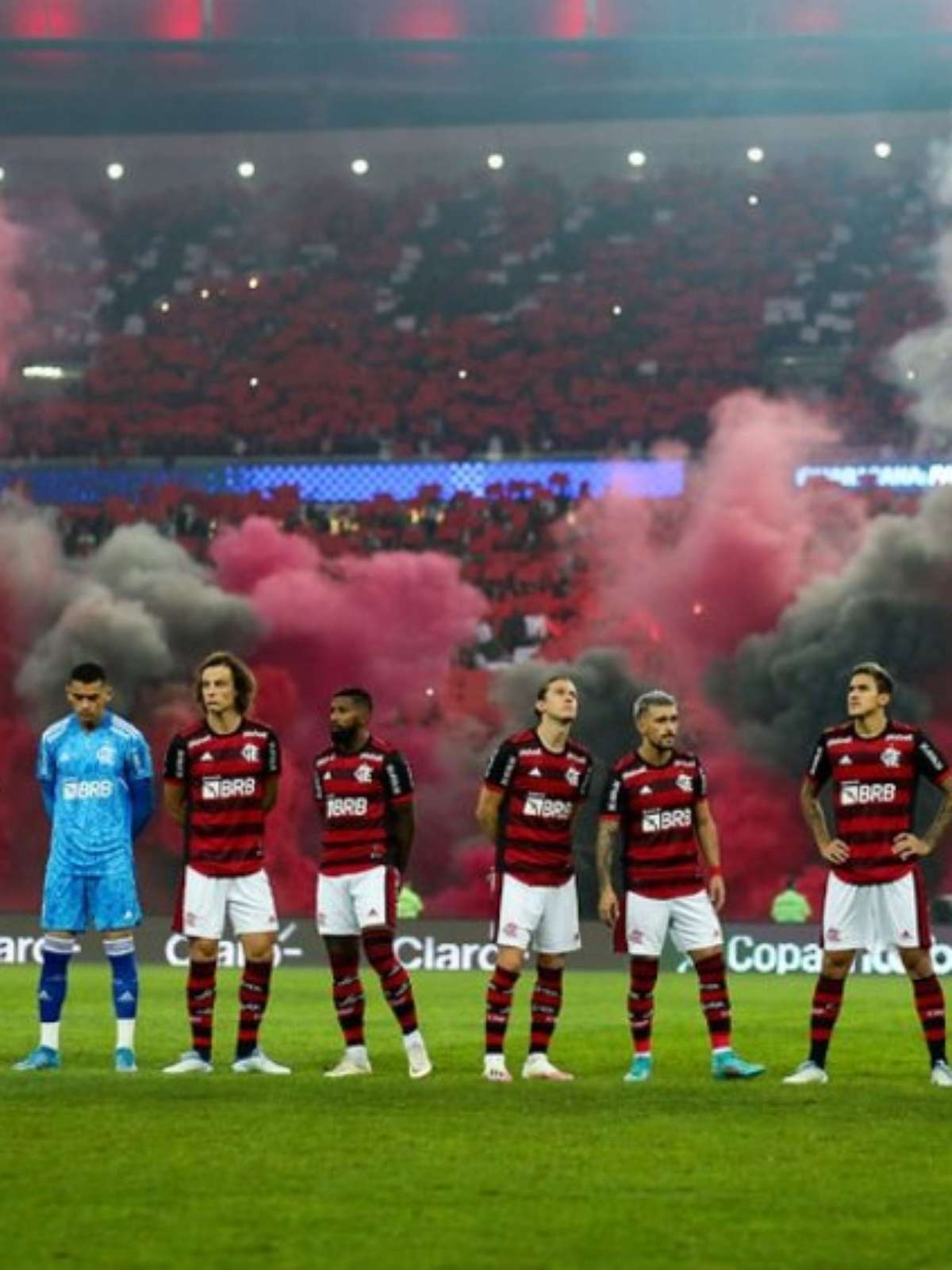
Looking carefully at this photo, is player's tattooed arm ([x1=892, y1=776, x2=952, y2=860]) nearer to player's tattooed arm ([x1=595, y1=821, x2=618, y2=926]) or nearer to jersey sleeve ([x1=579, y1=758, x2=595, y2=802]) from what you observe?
player's tattooed arm ([x1=595, y1=821, x2=618, y2=926])

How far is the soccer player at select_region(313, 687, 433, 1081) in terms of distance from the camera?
12.0 metres

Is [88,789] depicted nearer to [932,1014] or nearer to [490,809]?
[490,809]

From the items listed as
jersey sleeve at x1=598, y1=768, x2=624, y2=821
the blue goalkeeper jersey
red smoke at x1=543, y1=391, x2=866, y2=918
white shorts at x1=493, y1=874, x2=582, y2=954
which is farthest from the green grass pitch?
red smoke at x1=543, y1=391, x2=866, y2=918

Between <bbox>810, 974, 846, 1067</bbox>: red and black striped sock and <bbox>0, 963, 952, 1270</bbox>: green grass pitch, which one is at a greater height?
<bbox>810, 974, 846, 1067</bbox>: red and black striped sock

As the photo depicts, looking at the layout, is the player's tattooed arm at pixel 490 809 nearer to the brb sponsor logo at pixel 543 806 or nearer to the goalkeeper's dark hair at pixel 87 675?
the brb sponsor logo at pixel 543 806

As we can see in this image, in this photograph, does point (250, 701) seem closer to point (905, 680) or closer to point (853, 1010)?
point (853, 1010)

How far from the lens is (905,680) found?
3359 centimetres

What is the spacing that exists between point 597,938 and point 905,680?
10.1 m

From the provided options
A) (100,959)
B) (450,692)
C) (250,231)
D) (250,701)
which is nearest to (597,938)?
(100,959)

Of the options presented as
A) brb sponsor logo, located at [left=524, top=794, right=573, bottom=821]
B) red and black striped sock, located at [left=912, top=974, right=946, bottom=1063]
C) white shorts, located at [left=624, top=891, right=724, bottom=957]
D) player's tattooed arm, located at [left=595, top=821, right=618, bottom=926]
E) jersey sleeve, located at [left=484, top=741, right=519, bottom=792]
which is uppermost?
jersey sleeve, located at [left=484, top=741, right=519, bottom=792]

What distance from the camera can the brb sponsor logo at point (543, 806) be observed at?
11891mm

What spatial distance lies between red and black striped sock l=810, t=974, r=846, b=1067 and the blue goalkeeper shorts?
2.99 metres

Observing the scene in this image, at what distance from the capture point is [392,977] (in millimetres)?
11961

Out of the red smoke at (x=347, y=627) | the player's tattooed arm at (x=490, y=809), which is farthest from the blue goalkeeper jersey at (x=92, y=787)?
the red smoke at (x=347, y=627)
